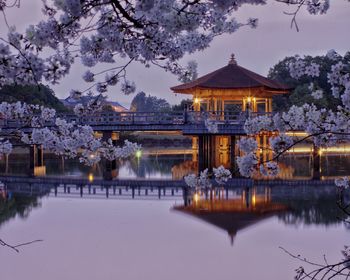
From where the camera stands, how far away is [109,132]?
23812mm

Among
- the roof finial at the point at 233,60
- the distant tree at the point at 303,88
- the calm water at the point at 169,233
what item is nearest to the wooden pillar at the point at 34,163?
the calm water at the point at 169,233

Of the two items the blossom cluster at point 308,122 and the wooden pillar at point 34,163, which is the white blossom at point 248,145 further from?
the wooden pillar at point 34,163

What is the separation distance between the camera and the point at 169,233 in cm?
1268

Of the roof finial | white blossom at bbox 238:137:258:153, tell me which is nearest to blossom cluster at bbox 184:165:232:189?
white blossom at bbox 238:137:258:153

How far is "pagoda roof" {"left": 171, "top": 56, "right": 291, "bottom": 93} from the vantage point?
25938 millimetres

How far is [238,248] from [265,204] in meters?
4.85

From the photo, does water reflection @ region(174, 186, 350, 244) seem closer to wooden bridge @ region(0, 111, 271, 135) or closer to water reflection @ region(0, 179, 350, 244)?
water reflection @ region(0, 179, 350, 244)

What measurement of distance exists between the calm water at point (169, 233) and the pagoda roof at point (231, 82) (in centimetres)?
824

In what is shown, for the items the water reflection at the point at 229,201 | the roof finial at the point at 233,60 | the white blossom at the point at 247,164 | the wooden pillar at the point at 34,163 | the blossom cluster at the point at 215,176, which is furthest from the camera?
the roof finial at the point at 233,60

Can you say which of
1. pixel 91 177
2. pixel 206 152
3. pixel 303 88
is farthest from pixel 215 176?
pixel 303 88

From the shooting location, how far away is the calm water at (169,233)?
9.73 metres

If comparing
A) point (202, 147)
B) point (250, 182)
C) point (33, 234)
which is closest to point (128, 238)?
point (33, 234)

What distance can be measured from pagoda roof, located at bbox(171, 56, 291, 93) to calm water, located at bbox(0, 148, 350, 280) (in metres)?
8.24

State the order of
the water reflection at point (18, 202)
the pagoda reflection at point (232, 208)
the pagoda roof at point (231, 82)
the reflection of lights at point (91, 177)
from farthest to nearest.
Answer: the pagoda roof at point (231, 82)
the reflection of lights at point (91, 177)
the water reflection at point (18, 202)
the pagoda reflection at point (232, 208)
